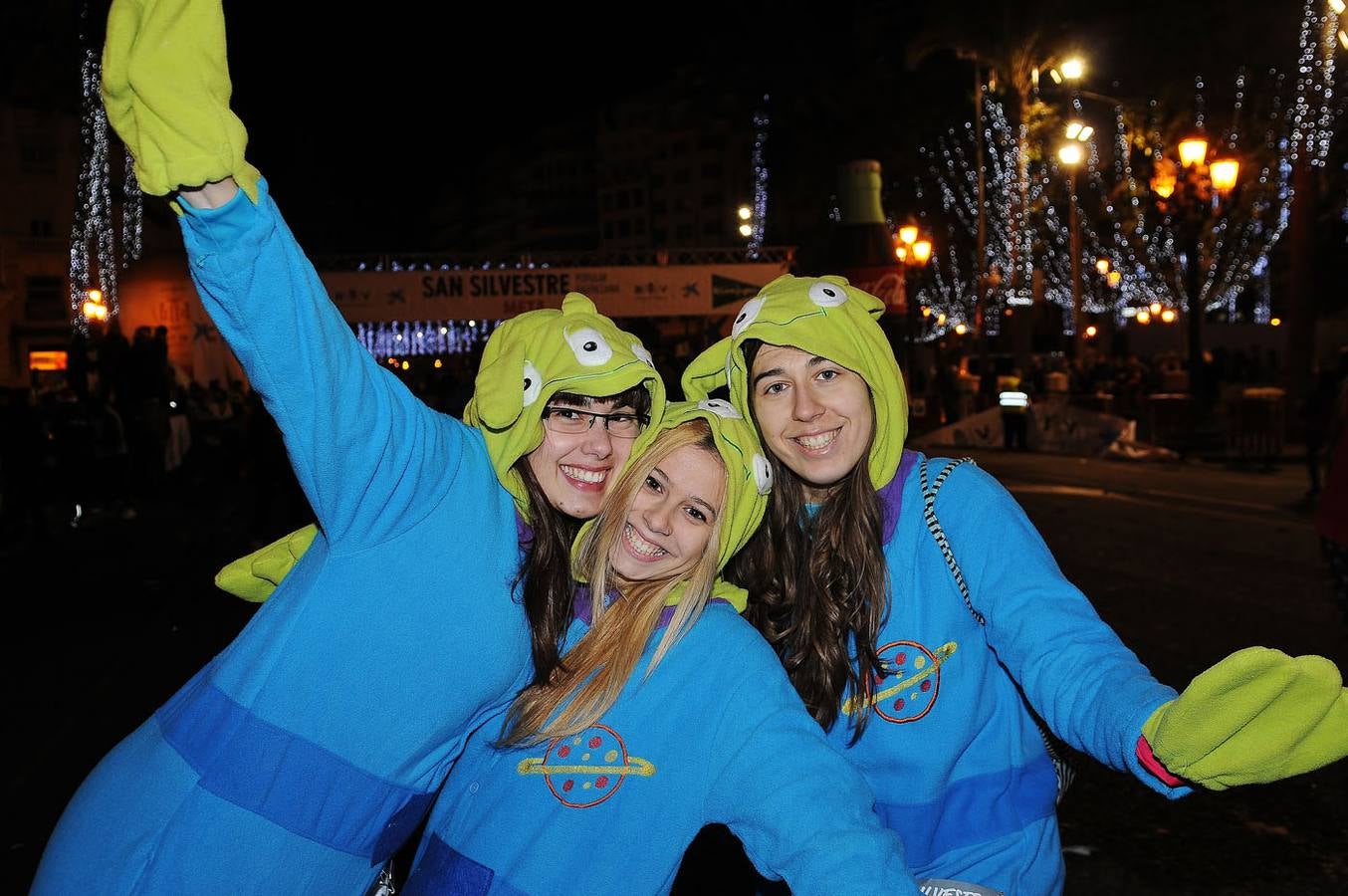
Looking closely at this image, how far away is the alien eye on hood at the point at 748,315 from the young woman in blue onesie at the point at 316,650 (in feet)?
2.79

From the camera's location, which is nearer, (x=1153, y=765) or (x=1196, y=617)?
(x=1153, y=765)

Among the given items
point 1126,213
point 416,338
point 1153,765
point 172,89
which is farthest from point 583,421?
point 1126,213

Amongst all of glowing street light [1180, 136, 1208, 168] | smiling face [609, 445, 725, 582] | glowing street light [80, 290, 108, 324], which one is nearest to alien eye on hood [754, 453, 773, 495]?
smiling face [609, 445, 725, 582]

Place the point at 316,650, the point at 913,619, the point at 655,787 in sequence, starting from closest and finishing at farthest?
the point at 316,650
the point at 655,787
the point at 913,619

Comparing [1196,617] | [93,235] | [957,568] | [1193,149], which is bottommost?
[1196,617]

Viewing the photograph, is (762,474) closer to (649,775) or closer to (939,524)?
(939,524)

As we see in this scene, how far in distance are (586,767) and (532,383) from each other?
827 mm

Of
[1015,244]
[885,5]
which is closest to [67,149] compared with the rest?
[885,5]

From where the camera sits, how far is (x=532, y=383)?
8.59 ft

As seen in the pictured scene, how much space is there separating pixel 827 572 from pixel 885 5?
36.3 metres

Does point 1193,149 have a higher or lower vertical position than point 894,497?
higher

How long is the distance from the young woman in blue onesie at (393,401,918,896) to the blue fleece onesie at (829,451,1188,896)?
0.38 meters

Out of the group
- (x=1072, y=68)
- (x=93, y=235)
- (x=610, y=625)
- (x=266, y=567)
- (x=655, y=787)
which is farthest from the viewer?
(x=93, y=235)

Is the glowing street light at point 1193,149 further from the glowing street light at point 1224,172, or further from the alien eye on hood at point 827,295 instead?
the alien eye on hood at point 827,295
